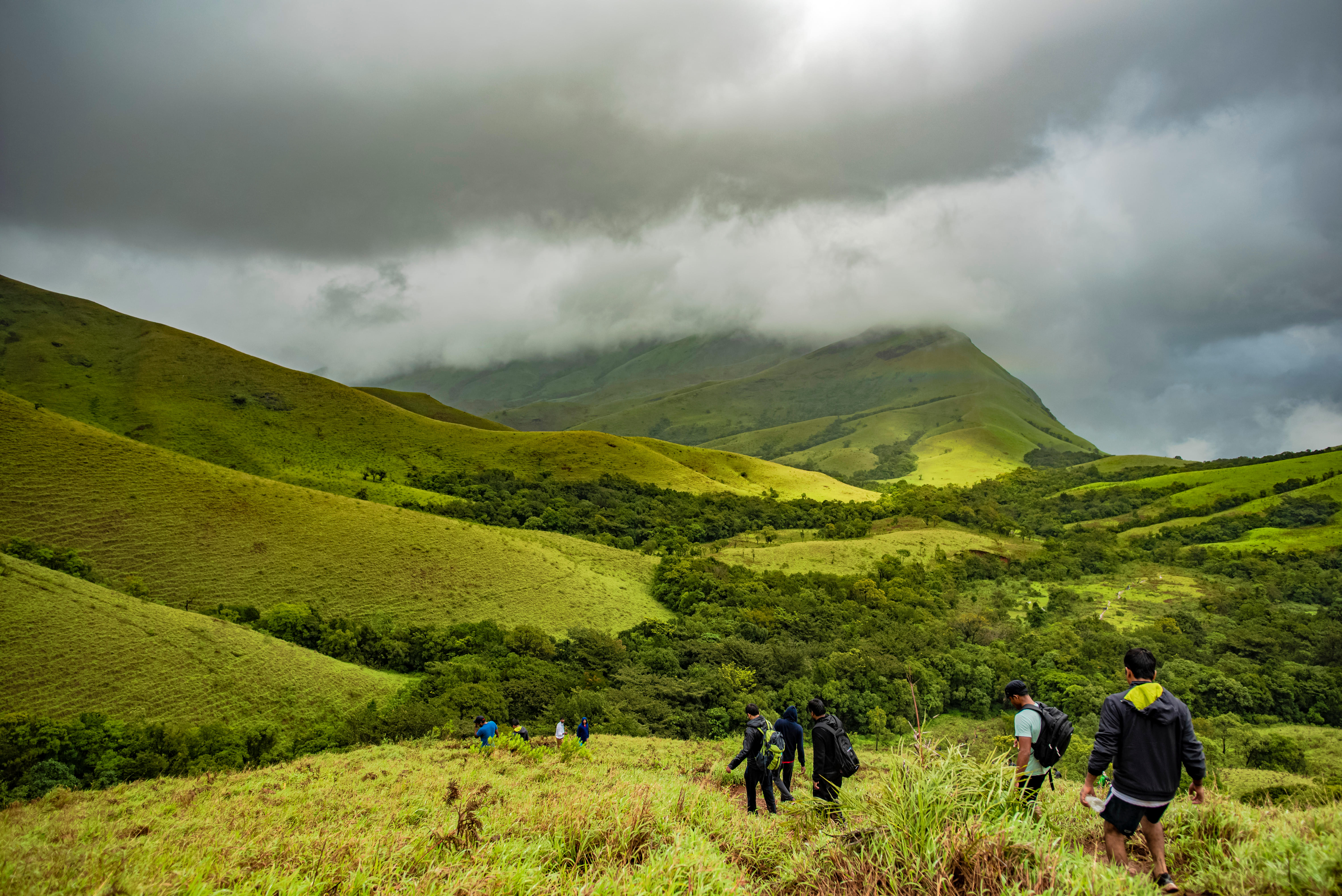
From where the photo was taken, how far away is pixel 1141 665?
5684 mm

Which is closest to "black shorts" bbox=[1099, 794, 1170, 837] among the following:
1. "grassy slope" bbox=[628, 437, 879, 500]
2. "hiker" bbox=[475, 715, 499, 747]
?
"hiker" bbox=[475, 715, 499, 747]

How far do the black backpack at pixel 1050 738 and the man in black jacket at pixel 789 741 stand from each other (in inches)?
133

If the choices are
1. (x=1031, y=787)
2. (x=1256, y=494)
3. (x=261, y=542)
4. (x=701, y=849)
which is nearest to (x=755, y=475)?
(x=1256, y=494)

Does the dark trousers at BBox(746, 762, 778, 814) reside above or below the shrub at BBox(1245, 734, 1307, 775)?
above

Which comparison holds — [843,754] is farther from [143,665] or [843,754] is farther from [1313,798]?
[143,665]

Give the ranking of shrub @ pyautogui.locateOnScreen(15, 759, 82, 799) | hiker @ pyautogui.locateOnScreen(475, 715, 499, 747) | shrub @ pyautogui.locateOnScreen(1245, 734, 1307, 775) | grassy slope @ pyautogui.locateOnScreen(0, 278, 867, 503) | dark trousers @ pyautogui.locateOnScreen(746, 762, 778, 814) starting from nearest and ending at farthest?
dark trousers @ pyautogui.locateOnScreen(746, 762, 778, 814)
hiker @ pyautogui.locateOnScreen(475, 715, 499, 747)
shrub @ pyautogui.locateOnScreen(15, 759, 82, 799)
shrub @ pyautogui.locateOnScreen(1245, 734, 1307, 775)
grassy slope @ pyautogui.locateOnScreen(0, 278, 867, 503)

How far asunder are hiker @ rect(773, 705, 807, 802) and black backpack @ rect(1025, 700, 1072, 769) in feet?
11.0

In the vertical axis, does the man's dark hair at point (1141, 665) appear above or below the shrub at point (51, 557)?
above

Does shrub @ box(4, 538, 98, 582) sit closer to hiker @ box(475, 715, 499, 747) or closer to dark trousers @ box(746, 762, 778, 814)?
hiker @ box(475, 715, 499, 747)

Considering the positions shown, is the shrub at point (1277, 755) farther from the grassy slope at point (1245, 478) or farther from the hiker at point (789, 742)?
the grassy slope at point (1245, 478)

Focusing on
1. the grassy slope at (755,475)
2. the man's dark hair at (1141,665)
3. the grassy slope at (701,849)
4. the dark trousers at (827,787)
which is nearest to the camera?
the grassy slope at (701,849)

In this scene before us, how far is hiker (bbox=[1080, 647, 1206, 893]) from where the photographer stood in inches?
209

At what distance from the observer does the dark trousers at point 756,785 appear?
919cm

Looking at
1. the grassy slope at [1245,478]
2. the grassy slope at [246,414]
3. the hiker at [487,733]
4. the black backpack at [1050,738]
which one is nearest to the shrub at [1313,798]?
the black backpack at [1050,738]
